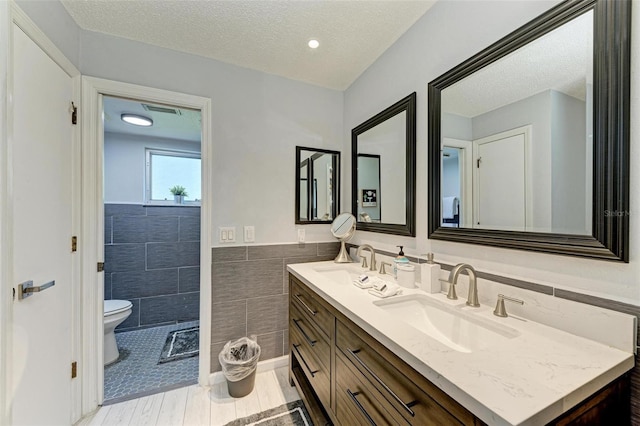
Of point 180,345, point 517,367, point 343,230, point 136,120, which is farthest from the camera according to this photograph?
point 136,120

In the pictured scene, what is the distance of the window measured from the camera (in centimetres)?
314

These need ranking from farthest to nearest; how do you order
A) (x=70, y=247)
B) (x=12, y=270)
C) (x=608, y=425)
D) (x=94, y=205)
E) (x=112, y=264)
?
(x=112, y=264) → (x=94, y=205) → (x=70, y=247) → (x=12, y=270) → (x=608, y=425)

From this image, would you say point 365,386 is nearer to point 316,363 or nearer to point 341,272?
point 316,363

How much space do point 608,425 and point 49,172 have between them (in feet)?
7.90

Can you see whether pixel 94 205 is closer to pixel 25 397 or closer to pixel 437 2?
pixel 25 397

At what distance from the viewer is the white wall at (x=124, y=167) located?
2.94 m

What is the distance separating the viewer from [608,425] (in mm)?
680

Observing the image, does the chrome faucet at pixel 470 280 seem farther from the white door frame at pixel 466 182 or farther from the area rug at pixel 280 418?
the area rug at pixel 280 418

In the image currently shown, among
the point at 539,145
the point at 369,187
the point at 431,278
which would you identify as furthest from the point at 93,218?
the point at 539,145

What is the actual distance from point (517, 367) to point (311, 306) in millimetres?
996

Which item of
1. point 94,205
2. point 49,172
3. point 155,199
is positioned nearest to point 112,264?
point 155,199

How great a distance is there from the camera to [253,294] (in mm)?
1989

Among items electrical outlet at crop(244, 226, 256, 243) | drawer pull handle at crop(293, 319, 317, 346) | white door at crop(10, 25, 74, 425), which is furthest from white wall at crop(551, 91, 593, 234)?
white door at crop(10, 25, 74, 425)

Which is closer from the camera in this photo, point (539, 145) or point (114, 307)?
point (539, 145)
